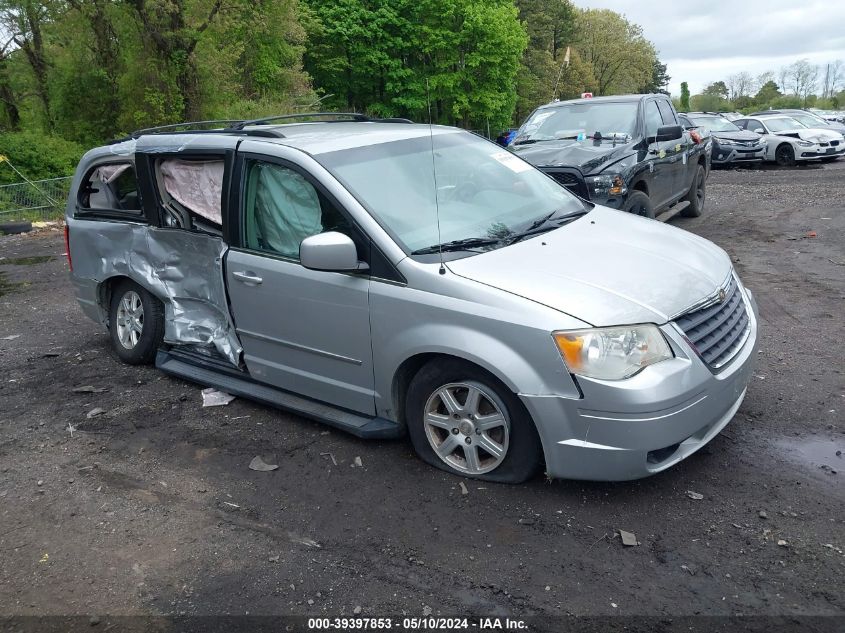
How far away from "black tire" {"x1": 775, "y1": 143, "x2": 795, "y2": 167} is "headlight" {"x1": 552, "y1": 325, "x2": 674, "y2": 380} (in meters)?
19.9

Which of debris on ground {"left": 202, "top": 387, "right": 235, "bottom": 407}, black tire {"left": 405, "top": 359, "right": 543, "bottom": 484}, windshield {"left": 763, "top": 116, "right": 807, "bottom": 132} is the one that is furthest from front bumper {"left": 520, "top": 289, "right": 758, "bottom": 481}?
windshield {"left": 763, "top": 116, "right": 807, "bottom": 132}

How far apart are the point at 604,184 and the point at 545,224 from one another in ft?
12.1

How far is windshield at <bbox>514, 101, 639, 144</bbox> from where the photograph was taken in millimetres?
9091

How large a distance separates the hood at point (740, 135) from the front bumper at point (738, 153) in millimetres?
233

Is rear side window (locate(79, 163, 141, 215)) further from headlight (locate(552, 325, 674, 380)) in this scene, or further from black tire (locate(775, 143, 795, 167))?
black tire (locate(775, 143, 795, 167))

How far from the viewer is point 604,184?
8.02 metres

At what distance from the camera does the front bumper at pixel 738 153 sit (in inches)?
814

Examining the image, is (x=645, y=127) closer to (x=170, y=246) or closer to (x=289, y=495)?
(x=170, y=246)

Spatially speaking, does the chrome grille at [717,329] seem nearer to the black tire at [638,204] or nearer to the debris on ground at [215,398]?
the debris on ground at [215,398]

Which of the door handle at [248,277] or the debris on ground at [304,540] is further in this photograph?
the door handle at [248,277]

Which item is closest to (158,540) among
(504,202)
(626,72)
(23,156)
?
(504,202)

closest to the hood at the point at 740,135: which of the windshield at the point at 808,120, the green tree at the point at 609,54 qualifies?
the windshield at the point at 808,120

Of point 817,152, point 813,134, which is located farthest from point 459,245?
point 813,134

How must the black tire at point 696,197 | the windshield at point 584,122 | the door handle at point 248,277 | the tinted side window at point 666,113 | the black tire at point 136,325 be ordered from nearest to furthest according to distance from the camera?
the door handle at point 248,277, the black tire at point 136,325, the windshield at point 584,122, the tinted side window at point 666,113, the black tire at point 696,197
